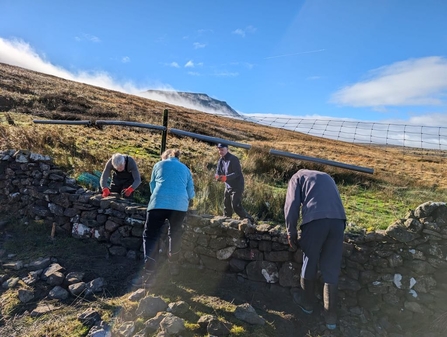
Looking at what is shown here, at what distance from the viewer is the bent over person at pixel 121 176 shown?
5.50m

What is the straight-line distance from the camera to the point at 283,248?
443 cm

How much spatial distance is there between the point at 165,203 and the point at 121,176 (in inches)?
75.0

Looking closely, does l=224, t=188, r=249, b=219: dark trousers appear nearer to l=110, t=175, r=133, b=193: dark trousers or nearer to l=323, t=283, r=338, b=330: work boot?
l=110, t=175, r=133, b=193: dark trousers

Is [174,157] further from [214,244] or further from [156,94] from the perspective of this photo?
[156,94]

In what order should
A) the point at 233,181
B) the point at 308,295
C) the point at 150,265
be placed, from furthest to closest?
the point at 233,181, the point at 150,265, the point at 308,295

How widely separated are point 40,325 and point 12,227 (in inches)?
115

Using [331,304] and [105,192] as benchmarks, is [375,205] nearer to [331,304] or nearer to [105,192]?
[331,304]

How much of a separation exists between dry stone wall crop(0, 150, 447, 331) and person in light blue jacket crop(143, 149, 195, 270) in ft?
2.04

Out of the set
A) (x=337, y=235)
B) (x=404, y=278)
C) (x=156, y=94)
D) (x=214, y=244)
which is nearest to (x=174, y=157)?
(x=214, y=244)

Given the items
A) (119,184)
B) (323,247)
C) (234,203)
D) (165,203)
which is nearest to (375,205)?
(234,203)

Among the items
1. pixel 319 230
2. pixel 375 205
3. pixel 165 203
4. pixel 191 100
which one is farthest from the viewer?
pixel 191 100

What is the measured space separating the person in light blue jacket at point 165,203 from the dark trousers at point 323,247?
1572 mm

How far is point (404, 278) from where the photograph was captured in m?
4.02

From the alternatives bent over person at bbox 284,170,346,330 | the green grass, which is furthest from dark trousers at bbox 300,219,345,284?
the green grass
